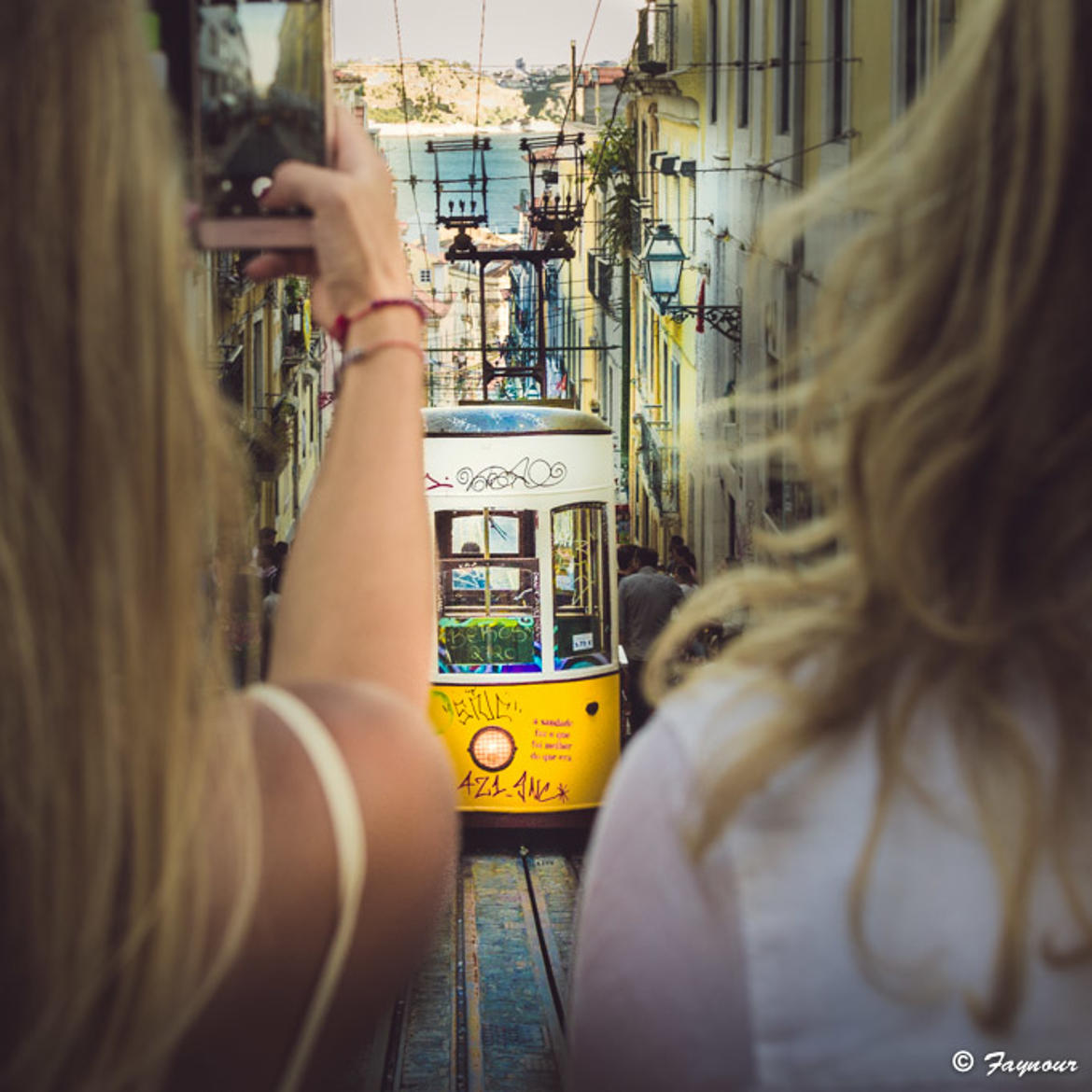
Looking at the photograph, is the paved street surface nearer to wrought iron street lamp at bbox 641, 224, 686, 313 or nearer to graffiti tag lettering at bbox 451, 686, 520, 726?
graffiti tag lettering at bbox 451, 686, 520, 726

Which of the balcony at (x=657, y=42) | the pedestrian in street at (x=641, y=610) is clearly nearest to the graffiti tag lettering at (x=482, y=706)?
the pedestrian in street at (x=641, y=610)

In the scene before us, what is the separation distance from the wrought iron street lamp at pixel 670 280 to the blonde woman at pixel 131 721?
1510cm

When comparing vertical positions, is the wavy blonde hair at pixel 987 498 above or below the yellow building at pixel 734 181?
below

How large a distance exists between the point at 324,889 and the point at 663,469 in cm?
2294

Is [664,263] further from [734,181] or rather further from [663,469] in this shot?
[663,469]

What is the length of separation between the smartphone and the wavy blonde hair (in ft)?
1.76

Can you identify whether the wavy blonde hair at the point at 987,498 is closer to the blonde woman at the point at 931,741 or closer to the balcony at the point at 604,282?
the blonde woman at the point at 931,741

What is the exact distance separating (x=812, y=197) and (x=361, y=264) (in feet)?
1.28

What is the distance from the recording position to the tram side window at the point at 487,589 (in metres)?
11.1

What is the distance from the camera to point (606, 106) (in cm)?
3953

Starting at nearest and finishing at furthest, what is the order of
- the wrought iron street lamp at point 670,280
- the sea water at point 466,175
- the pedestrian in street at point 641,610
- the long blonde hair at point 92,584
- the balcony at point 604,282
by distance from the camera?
the long blonde hair at point 92,584 → the pedestrian in street at point 641,610 → the wrought iron street lamp at point 670,280 → the balcony at point 604,282 → the sea water at point 466,175

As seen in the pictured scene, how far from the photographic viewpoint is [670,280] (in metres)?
16.6

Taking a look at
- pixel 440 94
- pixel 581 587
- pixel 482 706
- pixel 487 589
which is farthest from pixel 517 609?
pixel 440 94

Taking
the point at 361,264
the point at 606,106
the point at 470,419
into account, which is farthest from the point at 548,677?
the point at 606,106
